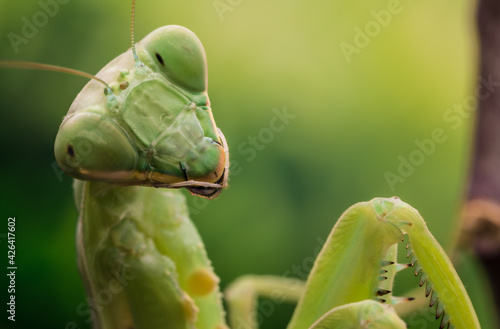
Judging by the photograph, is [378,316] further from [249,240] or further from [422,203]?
[422,203]

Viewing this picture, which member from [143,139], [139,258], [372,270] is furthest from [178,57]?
[372,270]

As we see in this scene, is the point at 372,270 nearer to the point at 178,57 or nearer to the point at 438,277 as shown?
the point at 438,277

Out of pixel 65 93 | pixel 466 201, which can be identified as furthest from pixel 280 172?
pixel 466 201

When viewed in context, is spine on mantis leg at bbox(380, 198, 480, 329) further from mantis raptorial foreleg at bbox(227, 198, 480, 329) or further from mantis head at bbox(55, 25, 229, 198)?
mantis head at bbox(55, 25, 229, 198)

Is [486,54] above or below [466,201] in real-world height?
above

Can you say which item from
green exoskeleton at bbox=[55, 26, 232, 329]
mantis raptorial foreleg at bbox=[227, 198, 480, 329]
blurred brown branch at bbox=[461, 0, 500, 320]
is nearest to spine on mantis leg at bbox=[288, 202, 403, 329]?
mantis raptorial foreleg at bbox=[227, 198, 480, 329]

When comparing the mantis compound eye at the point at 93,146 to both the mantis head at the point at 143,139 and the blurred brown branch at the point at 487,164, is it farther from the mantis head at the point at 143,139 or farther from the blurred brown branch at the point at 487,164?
the blurred brown branch at the point at 487,164
